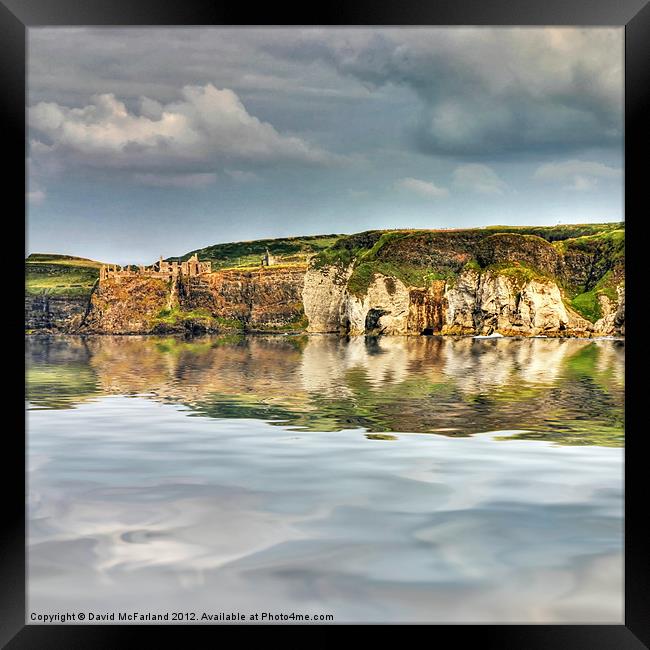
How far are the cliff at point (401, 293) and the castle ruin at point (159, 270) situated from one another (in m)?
2.18

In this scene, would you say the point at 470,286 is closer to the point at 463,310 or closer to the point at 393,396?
the point at 463,310

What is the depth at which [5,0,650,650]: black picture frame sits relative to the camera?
4496 mm

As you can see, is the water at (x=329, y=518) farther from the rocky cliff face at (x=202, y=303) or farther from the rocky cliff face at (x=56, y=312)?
the rocky cliff face at (x=56, y=312)

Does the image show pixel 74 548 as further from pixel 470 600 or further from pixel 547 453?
pixel 547 453

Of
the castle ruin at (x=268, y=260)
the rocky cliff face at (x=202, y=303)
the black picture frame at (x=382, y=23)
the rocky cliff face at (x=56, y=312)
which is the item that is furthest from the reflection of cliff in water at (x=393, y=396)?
the castle ruin at (x=268, y=260)

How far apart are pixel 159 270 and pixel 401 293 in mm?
56607

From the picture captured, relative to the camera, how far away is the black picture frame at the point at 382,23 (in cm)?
450

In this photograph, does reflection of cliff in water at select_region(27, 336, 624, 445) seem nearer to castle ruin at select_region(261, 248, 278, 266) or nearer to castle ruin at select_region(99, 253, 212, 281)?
castle ruin at select_region(99, 253, 212, 281)

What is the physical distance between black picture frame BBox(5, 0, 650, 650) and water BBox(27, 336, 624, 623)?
0.27 meters

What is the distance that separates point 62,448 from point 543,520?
7.46m

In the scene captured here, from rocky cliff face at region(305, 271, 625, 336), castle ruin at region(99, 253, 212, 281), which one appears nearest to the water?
rocky cliff face at region(305, 271, 625, 336)
